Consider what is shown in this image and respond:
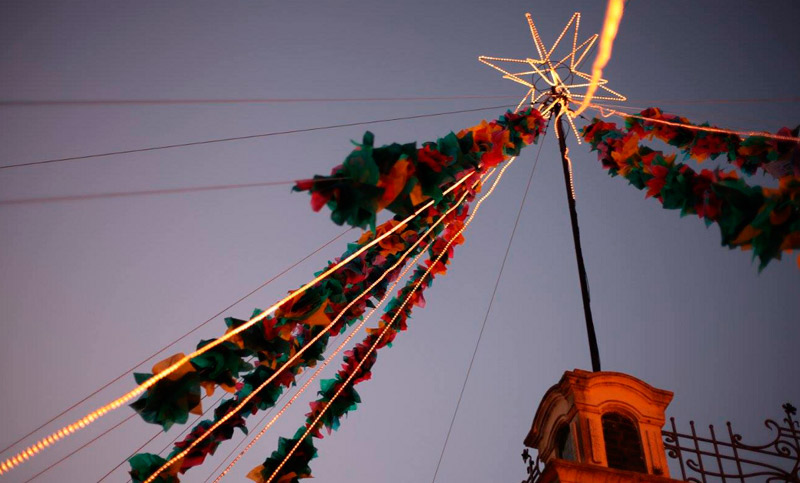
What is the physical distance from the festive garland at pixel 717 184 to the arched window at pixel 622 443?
2173mm

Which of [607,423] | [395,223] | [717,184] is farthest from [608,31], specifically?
[607,423]

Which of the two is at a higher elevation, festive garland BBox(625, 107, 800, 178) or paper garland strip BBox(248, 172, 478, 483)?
festive garland BBox(625, 107, 800, 178)

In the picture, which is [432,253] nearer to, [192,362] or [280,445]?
[280,445]

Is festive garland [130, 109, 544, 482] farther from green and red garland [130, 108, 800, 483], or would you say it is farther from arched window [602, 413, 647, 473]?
arched window [602, 413, 647, 473]

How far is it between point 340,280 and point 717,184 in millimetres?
2607

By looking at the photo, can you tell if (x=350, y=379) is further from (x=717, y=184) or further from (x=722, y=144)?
(x=722, y=144)

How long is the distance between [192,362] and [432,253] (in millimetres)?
2479

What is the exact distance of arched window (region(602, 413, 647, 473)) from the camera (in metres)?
4.70

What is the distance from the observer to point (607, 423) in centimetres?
490

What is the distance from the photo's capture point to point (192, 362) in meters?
3.41

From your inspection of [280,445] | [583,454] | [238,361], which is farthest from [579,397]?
[238,361]

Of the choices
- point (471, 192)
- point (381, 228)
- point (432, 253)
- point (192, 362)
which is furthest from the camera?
point (432, 253)

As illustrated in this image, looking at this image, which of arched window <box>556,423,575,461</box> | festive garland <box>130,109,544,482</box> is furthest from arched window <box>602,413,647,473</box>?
festive garland <box>130,109,544,482</box>

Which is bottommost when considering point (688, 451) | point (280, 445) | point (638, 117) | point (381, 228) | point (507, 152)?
point (280, 445)
